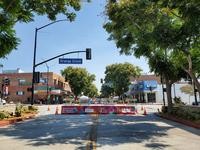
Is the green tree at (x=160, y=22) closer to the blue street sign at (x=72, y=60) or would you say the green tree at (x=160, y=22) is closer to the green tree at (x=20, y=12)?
the green tree at (x=20, y=12)

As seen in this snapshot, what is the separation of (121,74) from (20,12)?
8821 cm

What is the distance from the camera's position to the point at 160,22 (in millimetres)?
20562

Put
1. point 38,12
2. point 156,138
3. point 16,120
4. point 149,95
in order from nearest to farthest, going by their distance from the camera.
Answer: point 156,138 < point 38,12 < point 16,120 < point 149,95

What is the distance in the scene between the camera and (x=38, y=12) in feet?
65.2

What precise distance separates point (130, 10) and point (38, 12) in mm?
6205

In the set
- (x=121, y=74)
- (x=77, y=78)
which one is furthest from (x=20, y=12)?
(x=121, y=74)

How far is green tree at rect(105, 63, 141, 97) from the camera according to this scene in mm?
104375

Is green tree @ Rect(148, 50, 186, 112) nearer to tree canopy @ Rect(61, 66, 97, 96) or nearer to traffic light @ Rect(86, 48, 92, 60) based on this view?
traffic light @ Rect(86, 48, 92, 60)

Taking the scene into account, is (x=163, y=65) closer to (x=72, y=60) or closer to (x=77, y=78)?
(x=72, y=60)

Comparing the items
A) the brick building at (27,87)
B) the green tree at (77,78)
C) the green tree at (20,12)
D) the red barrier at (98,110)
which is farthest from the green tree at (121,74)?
the green tree at (20,12)

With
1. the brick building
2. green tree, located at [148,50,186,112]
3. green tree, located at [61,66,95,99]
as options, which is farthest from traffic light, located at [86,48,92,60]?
green tree, located at [61,66,95,99]

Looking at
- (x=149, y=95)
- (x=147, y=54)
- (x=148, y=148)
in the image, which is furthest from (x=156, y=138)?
(x=149, y=95)

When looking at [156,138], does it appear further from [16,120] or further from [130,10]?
[16,120]

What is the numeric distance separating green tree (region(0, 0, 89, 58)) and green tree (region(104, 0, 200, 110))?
3925 mm
